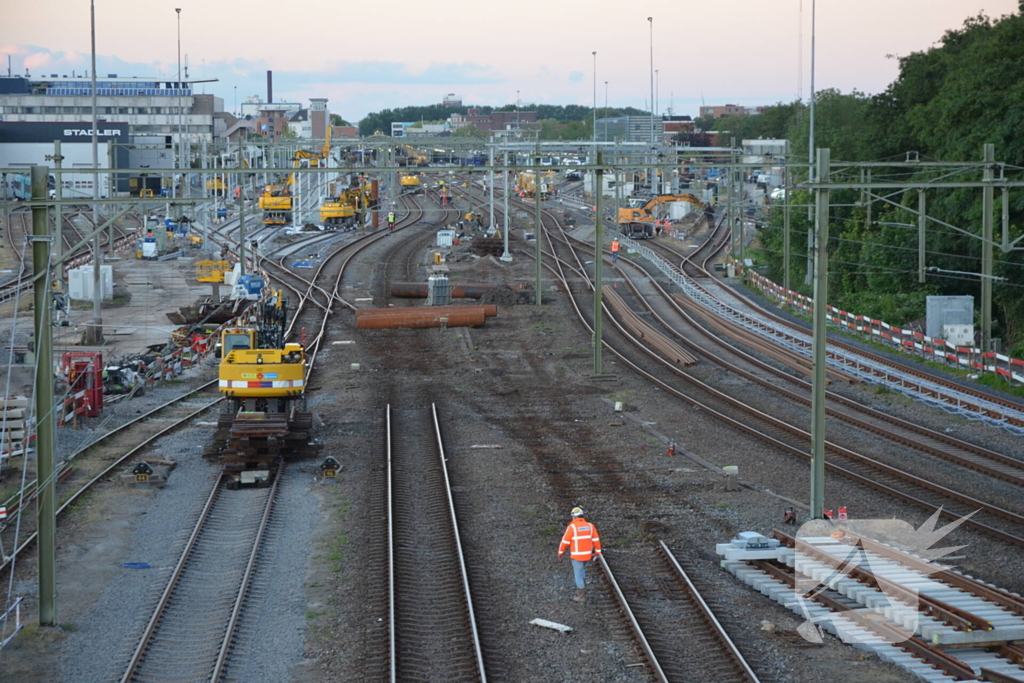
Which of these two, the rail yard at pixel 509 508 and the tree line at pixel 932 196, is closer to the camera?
the rail yard at pixel 509 508

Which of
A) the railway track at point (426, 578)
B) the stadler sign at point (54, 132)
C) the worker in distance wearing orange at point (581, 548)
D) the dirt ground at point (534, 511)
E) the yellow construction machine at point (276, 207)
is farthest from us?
the stadler sign at point (54, 132)

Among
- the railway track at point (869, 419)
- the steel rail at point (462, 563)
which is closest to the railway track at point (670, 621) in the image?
the steel rail at point (462, 563)

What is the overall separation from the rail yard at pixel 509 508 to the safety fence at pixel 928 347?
773mm

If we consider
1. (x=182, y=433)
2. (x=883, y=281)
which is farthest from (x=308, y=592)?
(x=883, y=281)

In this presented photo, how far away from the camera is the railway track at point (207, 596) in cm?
1241

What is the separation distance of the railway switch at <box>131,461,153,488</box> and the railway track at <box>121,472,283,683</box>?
4.61 feet

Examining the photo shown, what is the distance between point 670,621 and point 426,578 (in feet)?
10.7

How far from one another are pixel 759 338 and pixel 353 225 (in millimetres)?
41537

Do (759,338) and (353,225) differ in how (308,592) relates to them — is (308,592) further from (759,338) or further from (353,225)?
(353,225)

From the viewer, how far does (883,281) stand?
137 ft

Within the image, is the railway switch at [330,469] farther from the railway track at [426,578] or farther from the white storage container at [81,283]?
the white storage container at [81,283]

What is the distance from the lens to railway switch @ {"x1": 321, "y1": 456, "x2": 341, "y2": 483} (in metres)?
20.4

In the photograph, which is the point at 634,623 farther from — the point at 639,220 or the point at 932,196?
the point at 639,220

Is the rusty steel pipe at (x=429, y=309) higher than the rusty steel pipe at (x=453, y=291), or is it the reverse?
the rusty steel pipe at (x=453, y=291)
